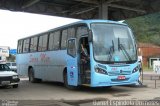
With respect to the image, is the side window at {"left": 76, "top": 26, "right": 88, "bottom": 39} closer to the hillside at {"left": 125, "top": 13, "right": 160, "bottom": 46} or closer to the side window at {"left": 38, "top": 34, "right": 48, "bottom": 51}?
the side window at {"left": 38, "top": 34, "right": 48, "bottom": 51}

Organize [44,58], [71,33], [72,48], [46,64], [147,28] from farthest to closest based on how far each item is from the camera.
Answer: [147,28] → [44,58] → [46,64] → [71,33] → [72,48]

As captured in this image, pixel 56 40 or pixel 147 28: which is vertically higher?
pixel 147 28

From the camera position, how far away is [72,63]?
1748 cm

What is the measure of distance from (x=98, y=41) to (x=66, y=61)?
9.70ft

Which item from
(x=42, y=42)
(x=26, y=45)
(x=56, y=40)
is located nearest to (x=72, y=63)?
(x=56, y=40)

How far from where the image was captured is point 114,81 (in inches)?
625

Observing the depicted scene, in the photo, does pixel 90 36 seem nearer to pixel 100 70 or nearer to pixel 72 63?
pixel 100 70

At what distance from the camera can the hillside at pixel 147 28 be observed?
103 meters

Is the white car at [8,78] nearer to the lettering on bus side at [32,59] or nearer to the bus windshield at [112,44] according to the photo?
the lettering on bus side at [32,59]

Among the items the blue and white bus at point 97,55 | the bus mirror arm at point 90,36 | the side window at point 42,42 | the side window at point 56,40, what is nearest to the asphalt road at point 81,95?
the blue and white bus at point 97,55

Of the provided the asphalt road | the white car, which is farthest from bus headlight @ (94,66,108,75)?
the white car

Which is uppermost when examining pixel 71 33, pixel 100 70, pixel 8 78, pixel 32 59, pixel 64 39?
pixel 71 33

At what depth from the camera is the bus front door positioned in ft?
55.9

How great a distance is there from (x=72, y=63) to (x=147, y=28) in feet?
295
